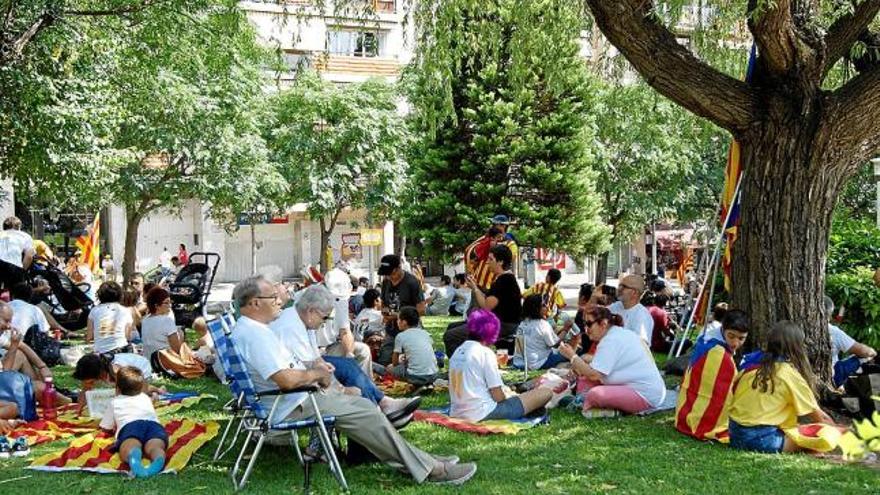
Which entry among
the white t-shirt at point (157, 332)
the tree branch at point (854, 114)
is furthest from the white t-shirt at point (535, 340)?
the tree branch at point (854, 114)

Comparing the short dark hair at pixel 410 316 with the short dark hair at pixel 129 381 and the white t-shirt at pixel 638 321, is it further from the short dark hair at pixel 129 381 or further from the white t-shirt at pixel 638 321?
the short dark hair at pixel 129 381

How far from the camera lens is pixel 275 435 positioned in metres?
6.37

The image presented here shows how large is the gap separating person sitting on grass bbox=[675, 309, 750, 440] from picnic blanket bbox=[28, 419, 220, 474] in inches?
150

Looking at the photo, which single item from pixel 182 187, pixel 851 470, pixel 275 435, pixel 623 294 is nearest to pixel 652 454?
pixel 851 470

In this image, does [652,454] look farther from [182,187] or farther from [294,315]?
[182,187]

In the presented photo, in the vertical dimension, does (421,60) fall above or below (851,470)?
above

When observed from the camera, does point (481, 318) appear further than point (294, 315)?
Yes

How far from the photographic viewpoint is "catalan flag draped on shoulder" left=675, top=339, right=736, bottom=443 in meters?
7.39

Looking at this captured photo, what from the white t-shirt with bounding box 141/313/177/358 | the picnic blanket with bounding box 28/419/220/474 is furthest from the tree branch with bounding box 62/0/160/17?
the picnic blanket with bounding box 28/419/220/474

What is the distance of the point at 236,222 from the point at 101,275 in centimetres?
770

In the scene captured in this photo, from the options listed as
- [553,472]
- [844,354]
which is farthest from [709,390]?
Answer: [844,354]

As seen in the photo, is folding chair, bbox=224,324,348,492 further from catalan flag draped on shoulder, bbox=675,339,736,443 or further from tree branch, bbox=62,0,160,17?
tree branch, bbox=62,0,160,17

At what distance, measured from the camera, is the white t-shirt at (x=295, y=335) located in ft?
23.7

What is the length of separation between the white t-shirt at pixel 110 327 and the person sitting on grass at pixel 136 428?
3774mm
